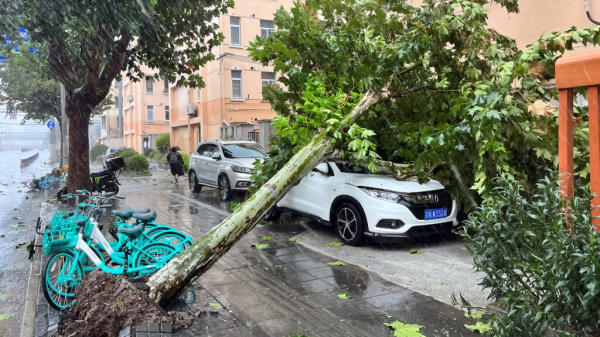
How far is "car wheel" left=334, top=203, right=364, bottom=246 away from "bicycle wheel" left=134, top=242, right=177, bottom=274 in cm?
291

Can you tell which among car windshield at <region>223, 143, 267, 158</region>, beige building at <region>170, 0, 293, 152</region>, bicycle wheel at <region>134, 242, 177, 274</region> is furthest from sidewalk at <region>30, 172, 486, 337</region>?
beige building at <region>170, 0, 293, 152</region>

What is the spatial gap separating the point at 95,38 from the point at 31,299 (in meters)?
7.51

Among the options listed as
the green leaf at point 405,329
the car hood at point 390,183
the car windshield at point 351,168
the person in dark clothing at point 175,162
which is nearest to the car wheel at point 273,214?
the car windshield at point 351,168

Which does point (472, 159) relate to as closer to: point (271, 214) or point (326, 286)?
point (326, 286)

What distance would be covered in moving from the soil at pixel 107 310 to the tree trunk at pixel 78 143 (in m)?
8.95

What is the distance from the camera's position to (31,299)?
5.33 metres

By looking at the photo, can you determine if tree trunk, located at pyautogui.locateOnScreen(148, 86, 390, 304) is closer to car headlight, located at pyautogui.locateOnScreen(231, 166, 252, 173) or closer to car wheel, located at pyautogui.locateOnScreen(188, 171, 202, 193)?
car headlight, located at pyautogui.locateOnScreen(231, 166, 252, 173)

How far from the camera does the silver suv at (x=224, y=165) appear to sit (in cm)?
1238

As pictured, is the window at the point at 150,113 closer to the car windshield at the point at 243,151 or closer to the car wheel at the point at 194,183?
the car wheel at the point at 194,183

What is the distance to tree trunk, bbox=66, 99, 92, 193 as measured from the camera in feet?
40.4

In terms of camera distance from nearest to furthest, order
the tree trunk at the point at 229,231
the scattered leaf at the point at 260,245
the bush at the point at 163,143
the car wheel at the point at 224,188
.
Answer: the tree trunk at the point at 229,231, the scattered leaf at the point at 260,245, the car wheel at the point at 224,188, the bush at the point at 163,143

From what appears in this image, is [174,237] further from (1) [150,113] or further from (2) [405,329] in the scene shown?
(1) [150,113]

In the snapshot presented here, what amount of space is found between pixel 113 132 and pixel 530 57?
201ft

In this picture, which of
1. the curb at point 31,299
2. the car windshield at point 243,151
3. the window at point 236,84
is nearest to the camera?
the curb at point 31,299
